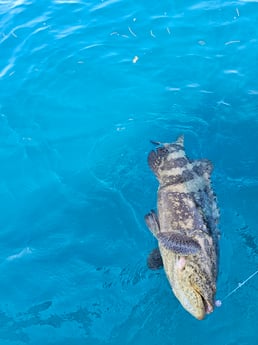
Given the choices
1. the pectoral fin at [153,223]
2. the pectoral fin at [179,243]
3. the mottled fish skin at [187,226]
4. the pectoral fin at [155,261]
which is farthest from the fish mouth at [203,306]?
the pectoral fin at [153,223]

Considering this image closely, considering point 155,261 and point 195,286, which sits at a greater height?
point 195,286

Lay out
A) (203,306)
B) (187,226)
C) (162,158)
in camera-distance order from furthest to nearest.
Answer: (162,158) → (187,226) → (203,306)

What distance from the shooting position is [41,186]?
30.3 ft

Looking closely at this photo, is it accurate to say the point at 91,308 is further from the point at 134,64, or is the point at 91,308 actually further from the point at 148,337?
the point at 134,64

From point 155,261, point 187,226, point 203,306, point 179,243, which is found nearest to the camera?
point 203,306

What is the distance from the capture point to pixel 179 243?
5809 mm

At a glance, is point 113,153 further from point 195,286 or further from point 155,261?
point 195,286

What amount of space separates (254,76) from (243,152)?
2.98 metres

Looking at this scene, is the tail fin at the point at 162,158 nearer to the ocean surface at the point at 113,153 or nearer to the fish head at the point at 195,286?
the ocean surface at the point at 113,153

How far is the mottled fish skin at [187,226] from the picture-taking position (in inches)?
224

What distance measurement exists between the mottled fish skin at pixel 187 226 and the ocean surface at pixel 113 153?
119cm

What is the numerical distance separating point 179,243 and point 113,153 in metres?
4.13

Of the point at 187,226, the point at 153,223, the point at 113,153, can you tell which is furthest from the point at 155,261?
the point at 113,153

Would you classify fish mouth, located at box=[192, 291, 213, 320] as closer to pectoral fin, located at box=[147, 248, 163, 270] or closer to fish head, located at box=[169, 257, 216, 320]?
fish head, located at box=[169, 257, 216, 320]
